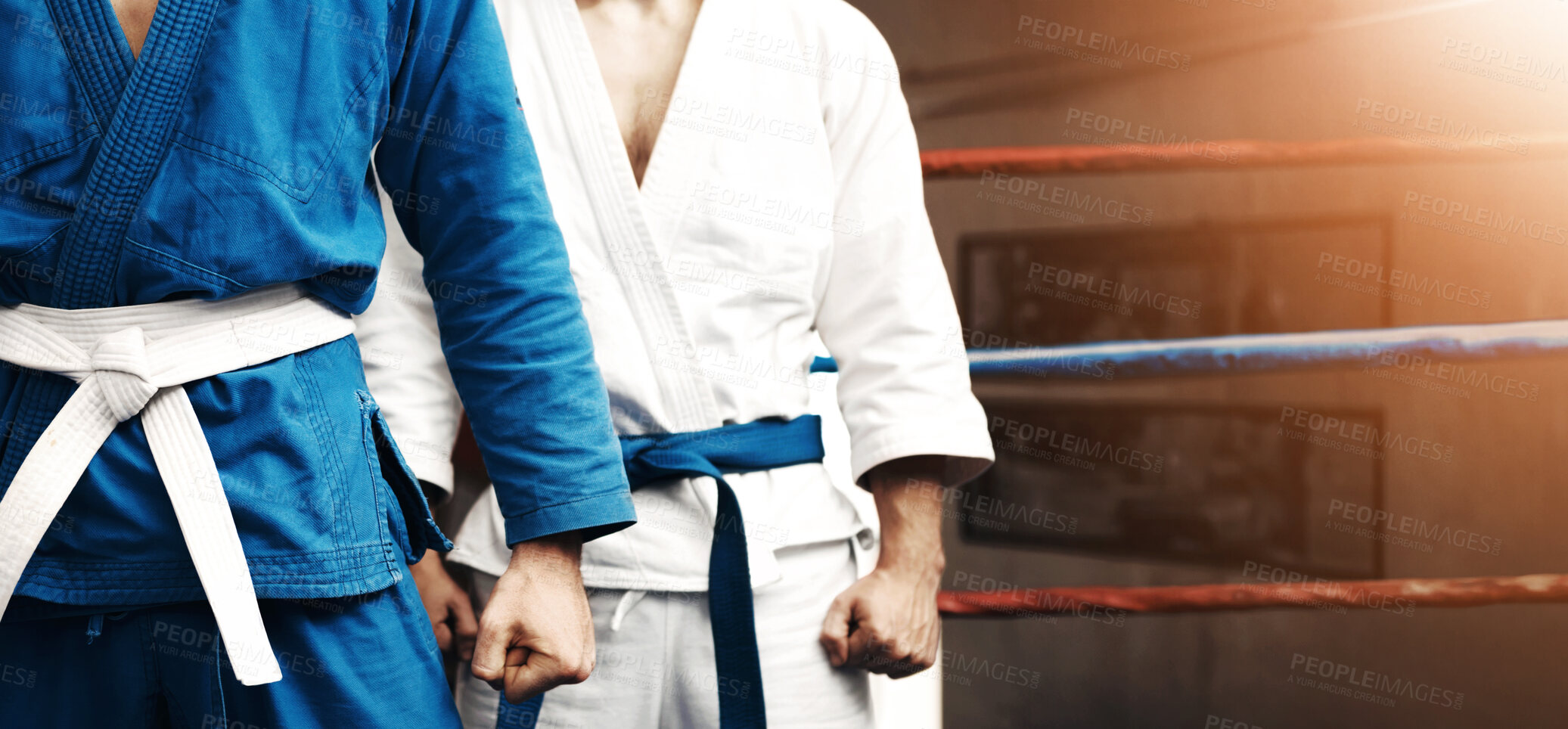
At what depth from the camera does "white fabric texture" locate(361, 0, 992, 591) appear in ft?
2.32

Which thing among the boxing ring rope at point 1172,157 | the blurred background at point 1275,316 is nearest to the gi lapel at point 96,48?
the boxing ring rope at point 1172,157

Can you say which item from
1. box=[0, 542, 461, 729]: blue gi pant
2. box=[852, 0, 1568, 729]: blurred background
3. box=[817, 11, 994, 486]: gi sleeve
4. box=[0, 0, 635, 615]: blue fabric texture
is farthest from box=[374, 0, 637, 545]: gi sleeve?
box=[852, 0, 1568, 729]: blurred background

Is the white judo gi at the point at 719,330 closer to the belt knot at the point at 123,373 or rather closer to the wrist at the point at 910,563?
the wrist at the point at 910,563

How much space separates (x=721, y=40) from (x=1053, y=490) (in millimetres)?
937

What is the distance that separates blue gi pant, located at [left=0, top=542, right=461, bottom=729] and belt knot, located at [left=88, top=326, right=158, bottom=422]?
0.33ft

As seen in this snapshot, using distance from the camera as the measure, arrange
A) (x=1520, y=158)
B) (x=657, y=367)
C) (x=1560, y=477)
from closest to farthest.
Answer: (x=657, y=367) < (x=1520, y=158) < (x=1560, y=477)

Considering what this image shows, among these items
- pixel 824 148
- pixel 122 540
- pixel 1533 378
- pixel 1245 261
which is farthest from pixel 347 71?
pixel 1533 378

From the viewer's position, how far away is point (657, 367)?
71 centimetres

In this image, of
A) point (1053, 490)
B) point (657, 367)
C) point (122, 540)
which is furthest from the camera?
point (1053, 490)

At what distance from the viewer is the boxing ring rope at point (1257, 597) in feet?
2.89

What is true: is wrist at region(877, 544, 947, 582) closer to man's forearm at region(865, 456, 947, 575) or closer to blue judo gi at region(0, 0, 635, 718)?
man's forearm at region(865, 456, 947, 575)

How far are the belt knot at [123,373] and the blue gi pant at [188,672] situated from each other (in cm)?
10

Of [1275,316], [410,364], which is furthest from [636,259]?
[1275,316]

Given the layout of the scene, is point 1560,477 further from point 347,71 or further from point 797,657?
point 347,71
